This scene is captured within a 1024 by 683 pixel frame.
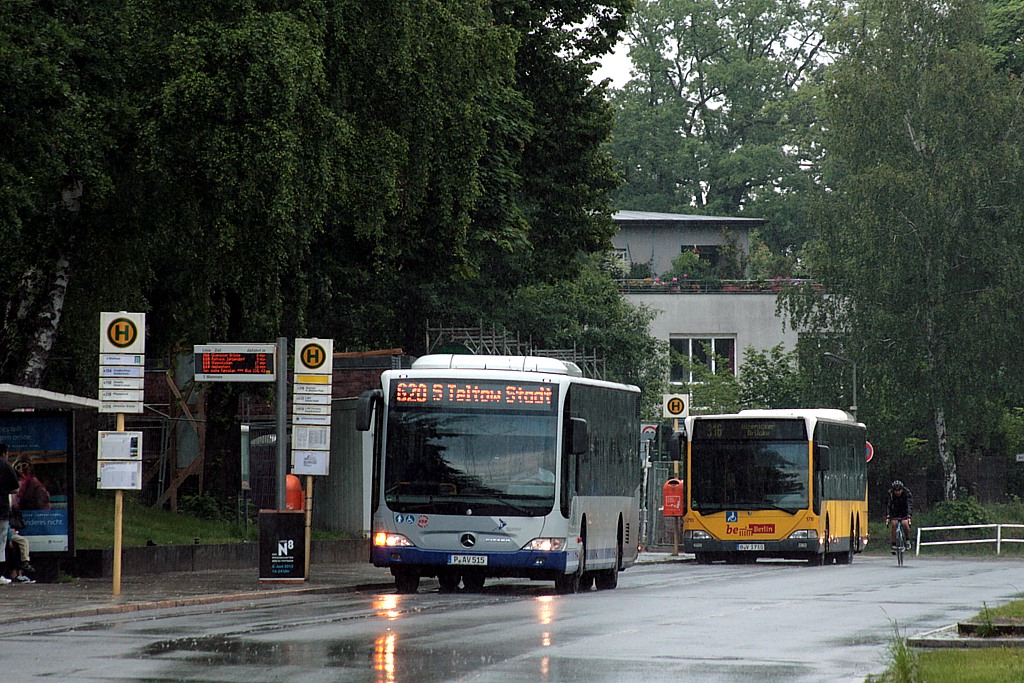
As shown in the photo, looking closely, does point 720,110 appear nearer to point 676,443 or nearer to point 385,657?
point 676,443

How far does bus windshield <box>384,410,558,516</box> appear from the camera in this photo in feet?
80.7

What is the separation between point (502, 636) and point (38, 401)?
28.3ft

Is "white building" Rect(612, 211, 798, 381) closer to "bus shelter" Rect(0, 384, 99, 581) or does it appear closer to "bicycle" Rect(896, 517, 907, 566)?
"bicycle" Rect(896, 517, 907, 566)

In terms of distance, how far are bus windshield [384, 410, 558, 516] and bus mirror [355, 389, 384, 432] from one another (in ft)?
1.41

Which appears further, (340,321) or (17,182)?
(340,321)

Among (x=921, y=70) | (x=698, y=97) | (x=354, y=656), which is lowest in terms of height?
(x=354, y=656)

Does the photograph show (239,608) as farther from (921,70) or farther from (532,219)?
(921,70)

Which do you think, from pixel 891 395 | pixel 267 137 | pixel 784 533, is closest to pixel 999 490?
pixel 891 395

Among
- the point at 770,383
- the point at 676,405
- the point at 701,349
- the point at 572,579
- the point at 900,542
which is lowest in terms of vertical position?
the point at 572,579

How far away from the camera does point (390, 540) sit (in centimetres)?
2470

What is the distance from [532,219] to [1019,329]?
2419 centimetres

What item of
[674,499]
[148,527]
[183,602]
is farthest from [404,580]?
[674,499]

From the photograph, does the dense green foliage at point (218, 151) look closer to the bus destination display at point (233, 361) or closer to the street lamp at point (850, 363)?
the bus destination display at point (233, 361)

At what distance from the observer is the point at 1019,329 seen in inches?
2297
